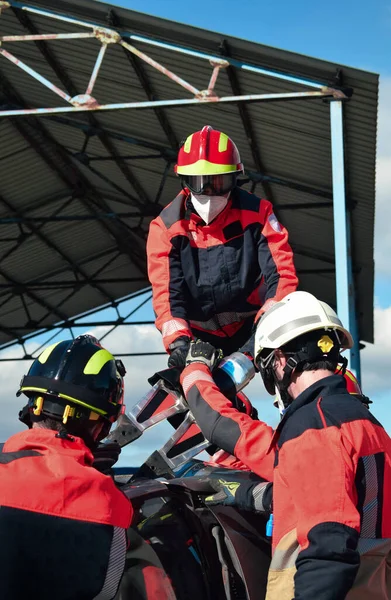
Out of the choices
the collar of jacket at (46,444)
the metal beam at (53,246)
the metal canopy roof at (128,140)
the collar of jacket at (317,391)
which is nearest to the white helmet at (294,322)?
the collar of jacket at (317,391)

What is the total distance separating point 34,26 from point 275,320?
10.2 metres

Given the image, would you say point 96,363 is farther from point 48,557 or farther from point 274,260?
point 274,260

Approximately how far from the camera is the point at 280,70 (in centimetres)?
1141

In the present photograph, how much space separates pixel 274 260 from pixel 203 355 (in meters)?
0.85

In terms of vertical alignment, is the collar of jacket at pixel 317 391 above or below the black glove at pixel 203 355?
below

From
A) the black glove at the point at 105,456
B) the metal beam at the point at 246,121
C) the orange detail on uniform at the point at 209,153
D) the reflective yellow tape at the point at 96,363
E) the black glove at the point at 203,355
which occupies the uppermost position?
the metal beam at the point at 246,121

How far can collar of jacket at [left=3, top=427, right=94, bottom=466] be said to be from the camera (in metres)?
3.28

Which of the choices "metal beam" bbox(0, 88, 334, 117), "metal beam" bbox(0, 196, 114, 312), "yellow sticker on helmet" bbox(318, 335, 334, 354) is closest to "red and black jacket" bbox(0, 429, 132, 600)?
"yellow sticker on helmet" bbox(318, 335, 334, 354)

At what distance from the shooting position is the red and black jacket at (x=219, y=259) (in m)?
5.28

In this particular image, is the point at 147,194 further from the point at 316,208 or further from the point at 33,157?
the point at 316,208

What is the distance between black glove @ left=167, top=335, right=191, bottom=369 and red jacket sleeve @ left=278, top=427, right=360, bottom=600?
1891mm

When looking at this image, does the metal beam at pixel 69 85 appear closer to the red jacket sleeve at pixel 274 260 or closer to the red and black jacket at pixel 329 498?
the red jacket sleeve at pixel 274 260

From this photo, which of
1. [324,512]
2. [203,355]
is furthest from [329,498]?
[203,355]

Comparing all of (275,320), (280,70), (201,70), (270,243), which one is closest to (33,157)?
(201,70)
